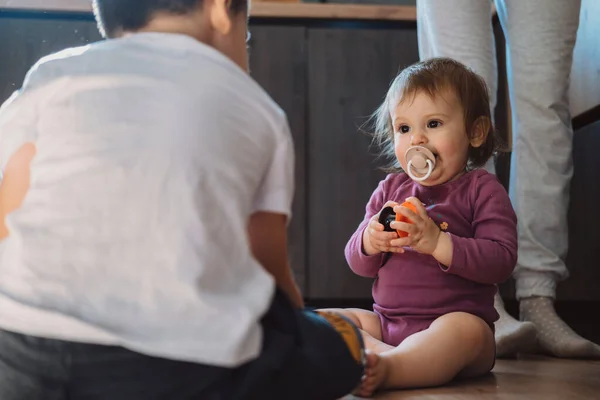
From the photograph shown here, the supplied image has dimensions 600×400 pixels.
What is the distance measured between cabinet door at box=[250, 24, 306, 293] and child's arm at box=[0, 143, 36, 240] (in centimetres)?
133

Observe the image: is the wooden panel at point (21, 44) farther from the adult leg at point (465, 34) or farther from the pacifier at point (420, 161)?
the pacifier at point (420, 161)

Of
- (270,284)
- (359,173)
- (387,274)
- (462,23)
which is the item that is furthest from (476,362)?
(359,173)

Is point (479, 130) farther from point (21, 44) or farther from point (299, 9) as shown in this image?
point (21, 44)

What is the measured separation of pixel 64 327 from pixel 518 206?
1.15m

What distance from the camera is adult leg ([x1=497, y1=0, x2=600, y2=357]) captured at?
1.50 m

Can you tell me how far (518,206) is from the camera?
5.12ft

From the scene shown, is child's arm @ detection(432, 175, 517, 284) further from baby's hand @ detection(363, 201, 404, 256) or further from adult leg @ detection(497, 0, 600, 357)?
adult leg @ detection(497, 0, 600, 357)

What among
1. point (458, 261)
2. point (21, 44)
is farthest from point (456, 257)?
point (21, 44)

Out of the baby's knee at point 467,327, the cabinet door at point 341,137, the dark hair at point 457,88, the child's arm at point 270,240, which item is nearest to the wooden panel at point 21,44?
the cabinet door at point 341,137

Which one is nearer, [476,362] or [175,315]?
[175,315]

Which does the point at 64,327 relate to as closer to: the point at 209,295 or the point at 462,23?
the point at 209,295

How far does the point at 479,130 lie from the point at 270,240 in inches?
23.2

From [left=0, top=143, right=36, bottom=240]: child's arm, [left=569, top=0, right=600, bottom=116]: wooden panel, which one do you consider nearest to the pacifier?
[left=0, top=143, right=36, bottom=240]: child's arm

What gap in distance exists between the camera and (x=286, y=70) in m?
2.02
